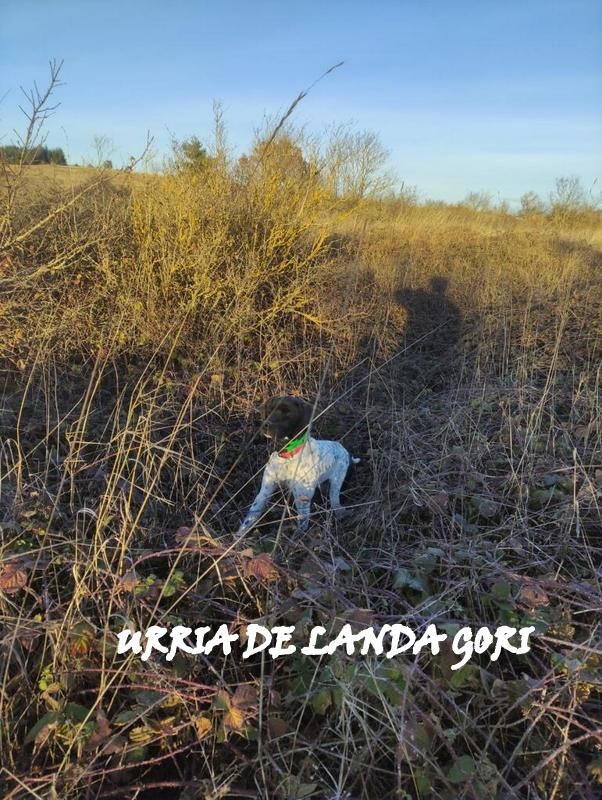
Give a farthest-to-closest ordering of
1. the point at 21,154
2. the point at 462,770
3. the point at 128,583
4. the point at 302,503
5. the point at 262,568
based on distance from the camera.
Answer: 1. the point at 21,154
2. the point at 302,503
3. the point at 262,568
4. the point at 128,583
5. the point at 462,770

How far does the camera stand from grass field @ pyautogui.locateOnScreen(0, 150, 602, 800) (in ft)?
4.55

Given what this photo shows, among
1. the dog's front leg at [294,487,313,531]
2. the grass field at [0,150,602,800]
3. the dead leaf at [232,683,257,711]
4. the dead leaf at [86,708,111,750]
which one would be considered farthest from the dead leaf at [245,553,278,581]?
the dog's front leg at [294,487,313,531]

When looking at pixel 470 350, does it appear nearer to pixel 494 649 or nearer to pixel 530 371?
pixel 530 371

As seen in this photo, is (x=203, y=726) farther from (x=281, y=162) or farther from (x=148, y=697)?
(x=281, y=162)

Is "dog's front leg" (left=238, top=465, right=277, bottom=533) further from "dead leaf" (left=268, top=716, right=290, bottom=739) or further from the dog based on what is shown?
"dead leaf" (left=268, top=716, right=290, bottom=739)

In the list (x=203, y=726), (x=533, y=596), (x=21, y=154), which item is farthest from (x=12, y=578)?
(x=21, y=154)

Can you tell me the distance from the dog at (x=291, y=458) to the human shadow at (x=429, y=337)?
1261 millimetres

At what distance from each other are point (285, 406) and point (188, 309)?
181 cm

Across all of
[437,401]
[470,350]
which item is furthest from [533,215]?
[437,401]

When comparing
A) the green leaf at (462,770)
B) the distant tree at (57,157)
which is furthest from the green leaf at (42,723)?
the distant tree at (57,157)

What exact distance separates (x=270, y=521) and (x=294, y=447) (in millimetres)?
373

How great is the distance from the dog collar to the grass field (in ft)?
0.65

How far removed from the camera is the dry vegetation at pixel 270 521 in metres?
1.39

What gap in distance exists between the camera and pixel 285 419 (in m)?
2.58
